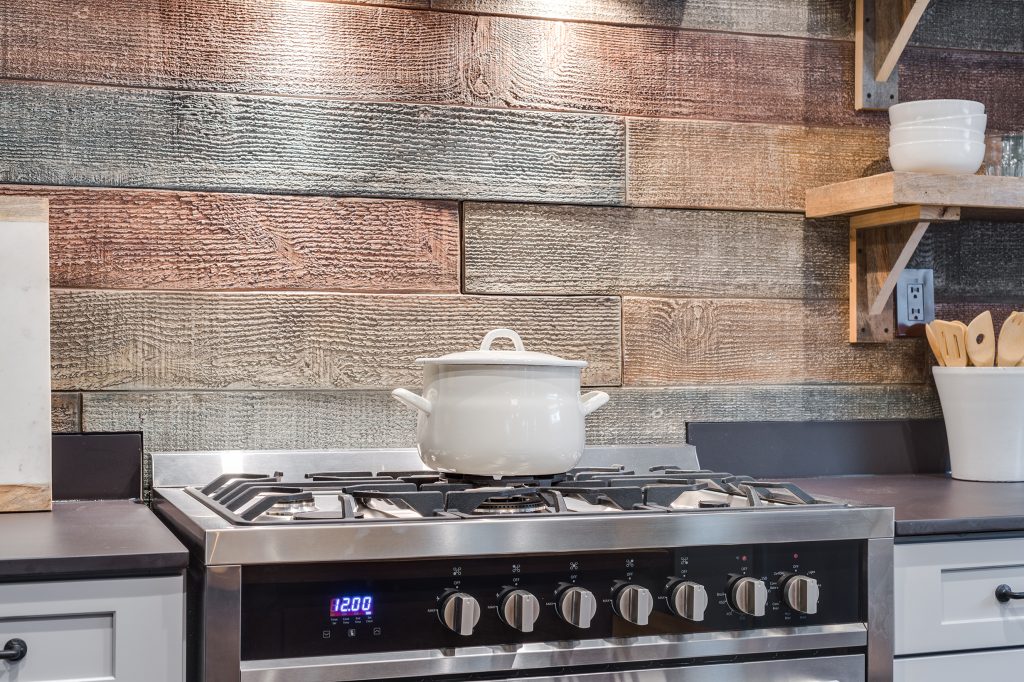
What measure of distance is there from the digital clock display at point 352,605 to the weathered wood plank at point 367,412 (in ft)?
2.00

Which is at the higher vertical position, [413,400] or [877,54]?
[877,54]

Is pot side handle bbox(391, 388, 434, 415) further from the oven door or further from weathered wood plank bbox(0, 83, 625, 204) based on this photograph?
weathered wood plank bbox(0, 83, 625, 204)

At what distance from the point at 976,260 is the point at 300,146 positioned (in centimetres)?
131

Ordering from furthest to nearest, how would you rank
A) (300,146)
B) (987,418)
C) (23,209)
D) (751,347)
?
(751,347) < (987,418) < (300,146) < (23,209)

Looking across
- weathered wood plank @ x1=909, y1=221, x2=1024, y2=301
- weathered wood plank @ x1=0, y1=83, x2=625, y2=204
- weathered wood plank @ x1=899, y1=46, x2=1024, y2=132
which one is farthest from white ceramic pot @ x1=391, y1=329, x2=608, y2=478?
weathered wood plank @ x1=899, y1=46, x2=1024, y2=132

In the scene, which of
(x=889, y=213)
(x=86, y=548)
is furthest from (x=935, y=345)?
(x=86, y=548)

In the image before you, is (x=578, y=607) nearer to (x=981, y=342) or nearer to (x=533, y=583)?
(x=533, y=583)

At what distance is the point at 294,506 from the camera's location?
1355 mm

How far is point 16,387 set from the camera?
153cm

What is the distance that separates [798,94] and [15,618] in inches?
62.3

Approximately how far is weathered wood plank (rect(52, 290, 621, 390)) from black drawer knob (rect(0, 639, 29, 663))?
63 cm

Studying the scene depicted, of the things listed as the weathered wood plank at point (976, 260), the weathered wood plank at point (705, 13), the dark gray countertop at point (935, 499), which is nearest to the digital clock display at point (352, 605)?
the dark gray countertop at point (935, 499)

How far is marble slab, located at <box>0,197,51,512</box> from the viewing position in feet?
4.99

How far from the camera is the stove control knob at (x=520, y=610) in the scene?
1.22m
